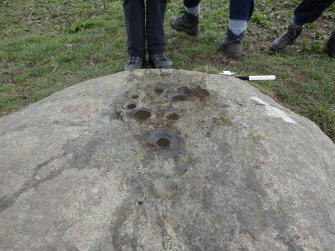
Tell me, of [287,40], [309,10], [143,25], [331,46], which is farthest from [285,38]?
[143,25]

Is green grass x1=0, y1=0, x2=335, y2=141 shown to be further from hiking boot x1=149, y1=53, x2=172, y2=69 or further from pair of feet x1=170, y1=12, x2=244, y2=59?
hiking boot x1=149, y1=53, x2=172, y2=69

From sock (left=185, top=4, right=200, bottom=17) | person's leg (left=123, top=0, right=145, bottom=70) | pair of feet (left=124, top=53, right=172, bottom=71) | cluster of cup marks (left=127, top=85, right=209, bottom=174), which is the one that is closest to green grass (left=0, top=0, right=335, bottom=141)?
sock (left=185, top=4, right=200, bottom=17)

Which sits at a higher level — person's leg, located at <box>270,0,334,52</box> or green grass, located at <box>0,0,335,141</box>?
person's leg, located at <box>270,0,334,52</box>

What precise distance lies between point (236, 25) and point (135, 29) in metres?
1.26

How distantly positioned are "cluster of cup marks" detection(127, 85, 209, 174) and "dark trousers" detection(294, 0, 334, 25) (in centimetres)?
261

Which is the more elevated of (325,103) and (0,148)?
(0,148)

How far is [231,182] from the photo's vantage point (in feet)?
6.55

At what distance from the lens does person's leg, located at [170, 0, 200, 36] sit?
500 cm

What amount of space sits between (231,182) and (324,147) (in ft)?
2.98

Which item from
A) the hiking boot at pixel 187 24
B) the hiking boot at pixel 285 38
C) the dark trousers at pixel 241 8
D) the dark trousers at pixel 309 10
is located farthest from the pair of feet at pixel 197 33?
the dark trousers at pixel 309 10

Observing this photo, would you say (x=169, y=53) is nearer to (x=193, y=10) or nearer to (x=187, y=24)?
(x=187, y=24)

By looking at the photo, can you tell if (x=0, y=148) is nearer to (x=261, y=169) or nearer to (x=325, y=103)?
(x=261, y=169)

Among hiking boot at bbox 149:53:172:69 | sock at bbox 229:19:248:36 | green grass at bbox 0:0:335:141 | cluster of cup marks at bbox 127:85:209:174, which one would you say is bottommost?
green grass at bbox 0:0:335:141

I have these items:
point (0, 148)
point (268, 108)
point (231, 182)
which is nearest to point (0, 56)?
point (0, 148)
